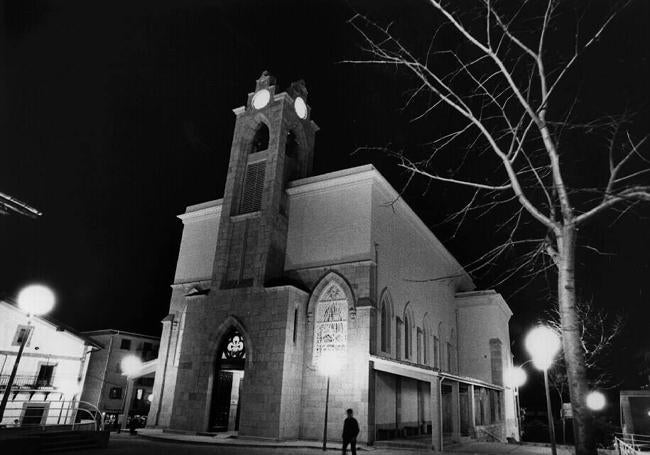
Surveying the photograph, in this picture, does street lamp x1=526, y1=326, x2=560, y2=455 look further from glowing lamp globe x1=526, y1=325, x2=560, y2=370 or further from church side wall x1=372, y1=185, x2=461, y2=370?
church side wall x1=372, y1=185, x2=461, y2=370

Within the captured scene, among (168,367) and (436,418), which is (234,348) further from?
(436,418)

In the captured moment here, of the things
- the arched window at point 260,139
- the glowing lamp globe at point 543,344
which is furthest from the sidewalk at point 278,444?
the arched window at point 260,139

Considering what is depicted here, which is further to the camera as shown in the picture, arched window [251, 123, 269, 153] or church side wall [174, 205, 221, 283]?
church side wall [174, 205, 221, 283]

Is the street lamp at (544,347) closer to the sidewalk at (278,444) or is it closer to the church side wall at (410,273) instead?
the sidewalk at (278,444)

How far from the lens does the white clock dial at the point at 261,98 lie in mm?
27156

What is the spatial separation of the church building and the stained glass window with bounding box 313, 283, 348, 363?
5 cm

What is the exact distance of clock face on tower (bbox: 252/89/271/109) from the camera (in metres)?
27.2

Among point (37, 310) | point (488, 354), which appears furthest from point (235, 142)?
point (488, 354)

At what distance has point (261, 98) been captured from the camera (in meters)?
27.5

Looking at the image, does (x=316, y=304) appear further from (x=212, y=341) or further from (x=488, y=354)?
(x=488, y=354)

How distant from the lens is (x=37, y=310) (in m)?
11.6

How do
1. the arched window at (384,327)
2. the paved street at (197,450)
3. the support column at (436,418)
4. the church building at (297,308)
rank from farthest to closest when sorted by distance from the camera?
the arched window at (384,327)
the church building at (297,308)
the support column at (436,418)
the paved street at (197,450)

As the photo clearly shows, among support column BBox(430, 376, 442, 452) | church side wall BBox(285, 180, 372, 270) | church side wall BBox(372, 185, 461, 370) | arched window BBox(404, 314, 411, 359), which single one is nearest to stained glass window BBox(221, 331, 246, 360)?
church side wall BBox(285, 180, 372, 270)

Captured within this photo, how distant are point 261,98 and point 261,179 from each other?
542cm
